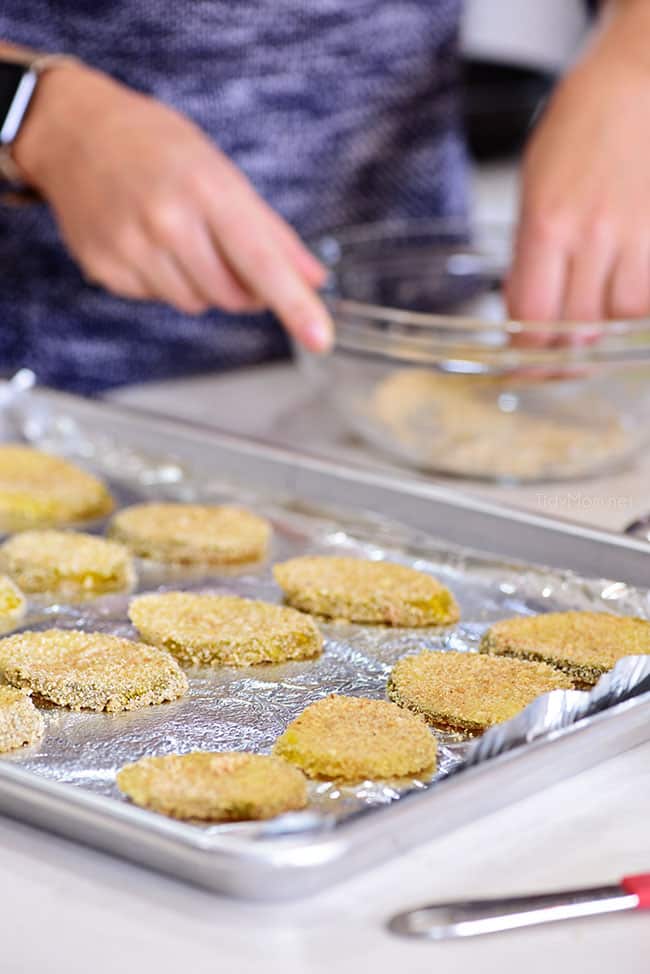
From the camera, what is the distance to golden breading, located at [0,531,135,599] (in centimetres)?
102

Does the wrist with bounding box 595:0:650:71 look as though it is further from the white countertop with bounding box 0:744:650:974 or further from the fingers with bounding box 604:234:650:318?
the white countertop with bounding box 0:744:650:974

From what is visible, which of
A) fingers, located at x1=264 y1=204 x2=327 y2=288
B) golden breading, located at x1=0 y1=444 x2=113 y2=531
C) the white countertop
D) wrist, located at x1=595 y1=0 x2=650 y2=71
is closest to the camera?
the white countertop

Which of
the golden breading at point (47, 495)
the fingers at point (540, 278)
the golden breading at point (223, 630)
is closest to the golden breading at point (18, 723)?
the golden breading at point (223, 630)

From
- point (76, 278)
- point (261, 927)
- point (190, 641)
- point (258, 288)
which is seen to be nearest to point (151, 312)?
point (76, 278)

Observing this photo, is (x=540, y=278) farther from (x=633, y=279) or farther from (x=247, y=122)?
(x=247, y=122)

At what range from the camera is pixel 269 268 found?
1.23 m

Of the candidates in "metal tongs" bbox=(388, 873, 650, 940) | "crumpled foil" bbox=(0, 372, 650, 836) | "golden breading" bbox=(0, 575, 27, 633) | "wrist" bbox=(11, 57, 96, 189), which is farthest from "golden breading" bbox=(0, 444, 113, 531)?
"metal tongs" bbox=(388, 873, 650, 940)

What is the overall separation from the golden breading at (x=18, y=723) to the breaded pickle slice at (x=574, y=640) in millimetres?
290

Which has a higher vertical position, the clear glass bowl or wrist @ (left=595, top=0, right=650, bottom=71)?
wrist @ (left=595, top=0, right=650, bottom=71)

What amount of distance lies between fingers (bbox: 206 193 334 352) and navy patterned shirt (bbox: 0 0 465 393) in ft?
1.05

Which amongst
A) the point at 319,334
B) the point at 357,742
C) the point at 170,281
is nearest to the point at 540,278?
the point at 319,334

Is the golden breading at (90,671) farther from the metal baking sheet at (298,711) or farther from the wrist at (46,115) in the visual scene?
the wrist at (46,115)

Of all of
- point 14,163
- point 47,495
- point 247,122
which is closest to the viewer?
point 47,495

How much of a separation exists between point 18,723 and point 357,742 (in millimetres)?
180
